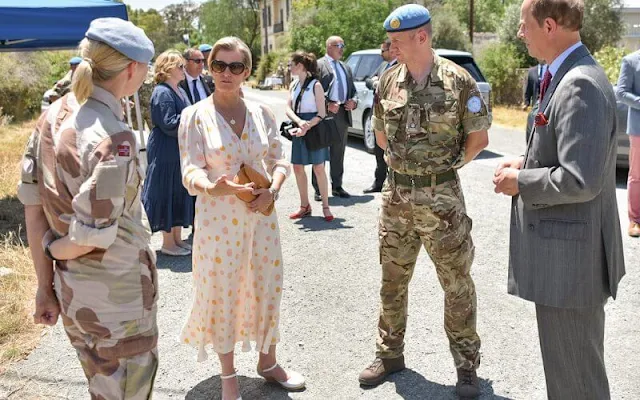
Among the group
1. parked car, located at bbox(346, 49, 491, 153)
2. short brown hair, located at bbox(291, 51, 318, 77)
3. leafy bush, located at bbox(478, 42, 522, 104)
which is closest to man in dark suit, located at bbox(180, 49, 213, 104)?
short brown hair, located at bbox(291, 51, 318, 77)

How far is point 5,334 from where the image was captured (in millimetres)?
4273

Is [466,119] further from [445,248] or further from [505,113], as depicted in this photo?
[505,113]

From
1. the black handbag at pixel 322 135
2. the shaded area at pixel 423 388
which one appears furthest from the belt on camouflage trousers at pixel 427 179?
the black handbag at pixel 322 135

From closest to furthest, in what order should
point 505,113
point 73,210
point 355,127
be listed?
point 73,210
point 355,127
point 505,113

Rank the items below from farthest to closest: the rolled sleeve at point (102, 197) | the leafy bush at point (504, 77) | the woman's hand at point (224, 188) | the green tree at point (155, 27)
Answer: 1. the green tree at point (155, 27)
2. the leafy bush at point (504, 77)
3. the woman's hand at point (224, 188)
4. the rolled sleeve at point (102, 197)

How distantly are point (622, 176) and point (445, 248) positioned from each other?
6.80m

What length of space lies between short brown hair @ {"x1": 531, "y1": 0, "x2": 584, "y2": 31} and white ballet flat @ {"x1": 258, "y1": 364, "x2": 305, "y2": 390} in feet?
7.65

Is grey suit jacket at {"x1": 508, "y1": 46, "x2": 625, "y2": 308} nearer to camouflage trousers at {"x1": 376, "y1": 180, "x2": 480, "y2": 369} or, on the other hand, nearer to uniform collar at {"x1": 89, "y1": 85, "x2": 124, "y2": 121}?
camouflage trousers at {"x1": 376, "y1": 180, "x2": 480, "y2": 369}

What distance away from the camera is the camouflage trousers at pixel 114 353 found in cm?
230

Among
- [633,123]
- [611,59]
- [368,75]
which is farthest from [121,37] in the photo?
[611,59]

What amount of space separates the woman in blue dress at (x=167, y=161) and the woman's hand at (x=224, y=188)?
2846 millimetres

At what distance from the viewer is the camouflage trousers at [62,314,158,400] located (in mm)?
2303

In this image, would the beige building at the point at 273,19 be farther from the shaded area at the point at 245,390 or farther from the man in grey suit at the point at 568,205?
the man in grey suit at the point at 568,205

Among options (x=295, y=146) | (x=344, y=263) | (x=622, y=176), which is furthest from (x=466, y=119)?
(x=622, y=176)
